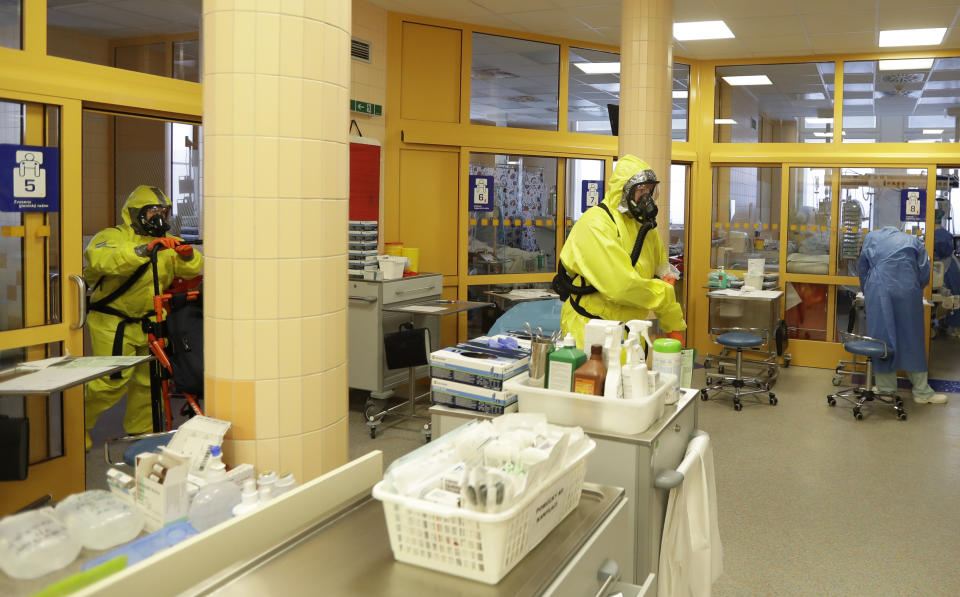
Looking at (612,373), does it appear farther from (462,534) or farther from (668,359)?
(462,534)

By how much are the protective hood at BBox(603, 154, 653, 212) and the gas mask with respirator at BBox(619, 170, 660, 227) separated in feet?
0.12

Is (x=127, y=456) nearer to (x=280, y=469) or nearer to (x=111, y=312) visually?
(x=280, y=469)

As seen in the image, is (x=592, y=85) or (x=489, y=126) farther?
(x=592, y=85)

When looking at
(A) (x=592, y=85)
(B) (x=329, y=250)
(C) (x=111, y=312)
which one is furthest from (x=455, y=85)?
(B) (x=329, y=250)

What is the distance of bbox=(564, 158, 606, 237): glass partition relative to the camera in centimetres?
766

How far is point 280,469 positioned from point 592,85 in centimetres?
627

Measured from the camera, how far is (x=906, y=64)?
7.64 meters

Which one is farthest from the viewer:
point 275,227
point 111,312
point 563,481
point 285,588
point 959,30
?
point 959,30

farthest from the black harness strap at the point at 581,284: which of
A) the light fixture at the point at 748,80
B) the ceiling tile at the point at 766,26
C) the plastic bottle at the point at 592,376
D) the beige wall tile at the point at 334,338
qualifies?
the light fixture at the point at 748,80

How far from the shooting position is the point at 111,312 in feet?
15.4

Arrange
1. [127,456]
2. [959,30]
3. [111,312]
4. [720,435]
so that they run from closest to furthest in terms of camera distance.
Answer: [127,456]
[111,312]
[720,435]
[959,30]

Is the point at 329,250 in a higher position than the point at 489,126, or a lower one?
lower

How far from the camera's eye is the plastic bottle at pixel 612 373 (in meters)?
2.37

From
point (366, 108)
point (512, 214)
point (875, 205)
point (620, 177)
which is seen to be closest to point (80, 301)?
point (620, 177)
